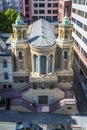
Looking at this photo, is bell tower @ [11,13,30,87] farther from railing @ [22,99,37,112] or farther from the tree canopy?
the tree canopy

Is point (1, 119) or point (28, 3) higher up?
point (28, 3)

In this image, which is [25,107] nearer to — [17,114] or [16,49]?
[17,114]

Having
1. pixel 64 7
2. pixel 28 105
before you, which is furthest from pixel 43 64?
pixel 64 7

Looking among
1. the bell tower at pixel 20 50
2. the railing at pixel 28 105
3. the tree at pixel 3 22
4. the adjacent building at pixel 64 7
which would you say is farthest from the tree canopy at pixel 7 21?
the railing at pixel 28 105

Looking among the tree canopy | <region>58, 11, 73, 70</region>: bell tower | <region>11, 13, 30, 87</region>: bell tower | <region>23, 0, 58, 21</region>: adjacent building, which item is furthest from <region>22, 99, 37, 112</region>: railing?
<region>23, 0, 58, 21</region>: adjacent building

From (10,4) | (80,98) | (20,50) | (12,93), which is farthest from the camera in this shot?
(10,4)

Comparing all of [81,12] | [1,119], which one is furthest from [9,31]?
[1,119]

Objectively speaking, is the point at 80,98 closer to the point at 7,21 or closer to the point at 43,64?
the point at 43,64
